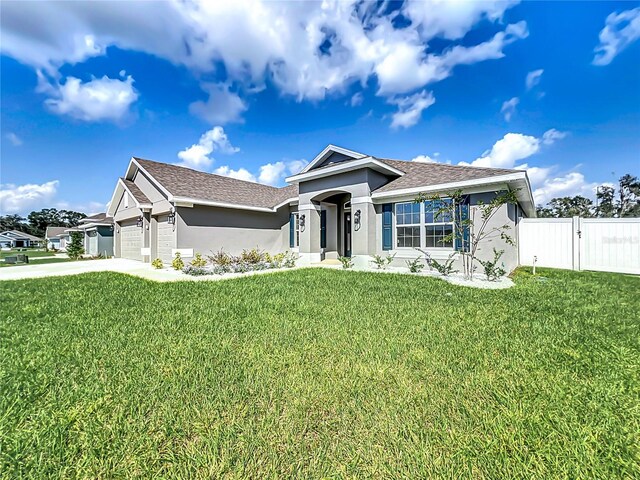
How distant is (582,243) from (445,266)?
239 inches

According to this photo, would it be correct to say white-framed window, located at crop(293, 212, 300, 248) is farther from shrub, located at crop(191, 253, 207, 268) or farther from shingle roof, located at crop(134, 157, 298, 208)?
shrub, located at crop(191, 253, 207, 268)

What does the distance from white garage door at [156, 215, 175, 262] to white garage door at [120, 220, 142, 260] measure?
3.19 meters

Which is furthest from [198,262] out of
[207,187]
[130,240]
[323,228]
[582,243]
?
[582,243]

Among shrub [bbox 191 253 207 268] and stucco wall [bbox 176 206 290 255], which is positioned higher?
stucco wall [bbox 176 206 290 255]

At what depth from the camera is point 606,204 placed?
132ft

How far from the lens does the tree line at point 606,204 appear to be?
122 feet

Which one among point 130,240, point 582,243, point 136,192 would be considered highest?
point 136,192

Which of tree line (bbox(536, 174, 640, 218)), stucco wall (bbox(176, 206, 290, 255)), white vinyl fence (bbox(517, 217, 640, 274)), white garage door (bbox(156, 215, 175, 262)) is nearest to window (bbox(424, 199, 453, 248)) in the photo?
white vinyl fence (bbox(517, 217, 640, 274))

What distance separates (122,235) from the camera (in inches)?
808

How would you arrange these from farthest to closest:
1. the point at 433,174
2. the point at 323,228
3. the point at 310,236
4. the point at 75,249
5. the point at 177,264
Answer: the point at 75,249, the point at 323,228, the point at 310,236, the point at 177,264, the point at 433,174

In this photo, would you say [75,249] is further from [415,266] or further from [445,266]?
[445,266]

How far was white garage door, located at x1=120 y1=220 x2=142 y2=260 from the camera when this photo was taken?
18344 millimetres

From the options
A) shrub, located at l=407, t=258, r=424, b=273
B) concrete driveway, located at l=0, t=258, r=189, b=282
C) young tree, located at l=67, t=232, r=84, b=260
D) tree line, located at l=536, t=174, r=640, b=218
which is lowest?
concrete driveway, located at l=0, t=258, r=189, b=282

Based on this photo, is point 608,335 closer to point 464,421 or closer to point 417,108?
point 464,421
